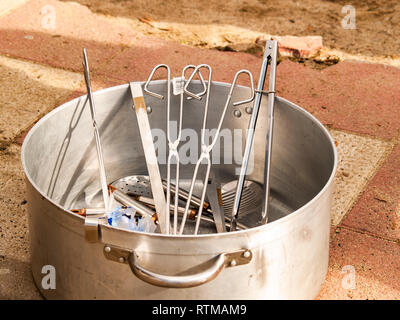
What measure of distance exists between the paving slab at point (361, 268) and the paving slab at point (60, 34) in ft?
3.72

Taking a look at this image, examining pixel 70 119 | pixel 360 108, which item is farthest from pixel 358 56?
Answer: pixel 70 119

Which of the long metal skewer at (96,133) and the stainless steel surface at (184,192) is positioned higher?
the long metal skewer at (96,133)

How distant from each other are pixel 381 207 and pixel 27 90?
3.88ft

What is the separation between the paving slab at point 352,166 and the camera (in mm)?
1618

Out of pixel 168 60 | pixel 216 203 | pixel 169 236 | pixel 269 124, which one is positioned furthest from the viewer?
pixel 168 60

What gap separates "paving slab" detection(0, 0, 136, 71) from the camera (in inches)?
87.9

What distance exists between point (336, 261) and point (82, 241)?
24.9 inches

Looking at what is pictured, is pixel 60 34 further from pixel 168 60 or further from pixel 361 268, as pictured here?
pixel 361 268

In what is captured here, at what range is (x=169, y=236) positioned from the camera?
1.01 meters

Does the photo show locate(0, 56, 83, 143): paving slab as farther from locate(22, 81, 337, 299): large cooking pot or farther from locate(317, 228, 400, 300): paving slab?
locate(317, 228, 400, 300): paving slab

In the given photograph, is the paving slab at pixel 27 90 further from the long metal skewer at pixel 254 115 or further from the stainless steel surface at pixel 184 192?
the long metal skewer at pixel 254 115

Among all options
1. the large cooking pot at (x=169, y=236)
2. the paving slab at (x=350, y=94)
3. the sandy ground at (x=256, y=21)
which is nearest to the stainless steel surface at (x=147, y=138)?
the large cooking pot at (x=169, y=236)

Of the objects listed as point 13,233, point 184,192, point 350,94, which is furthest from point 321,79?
point 13,233
